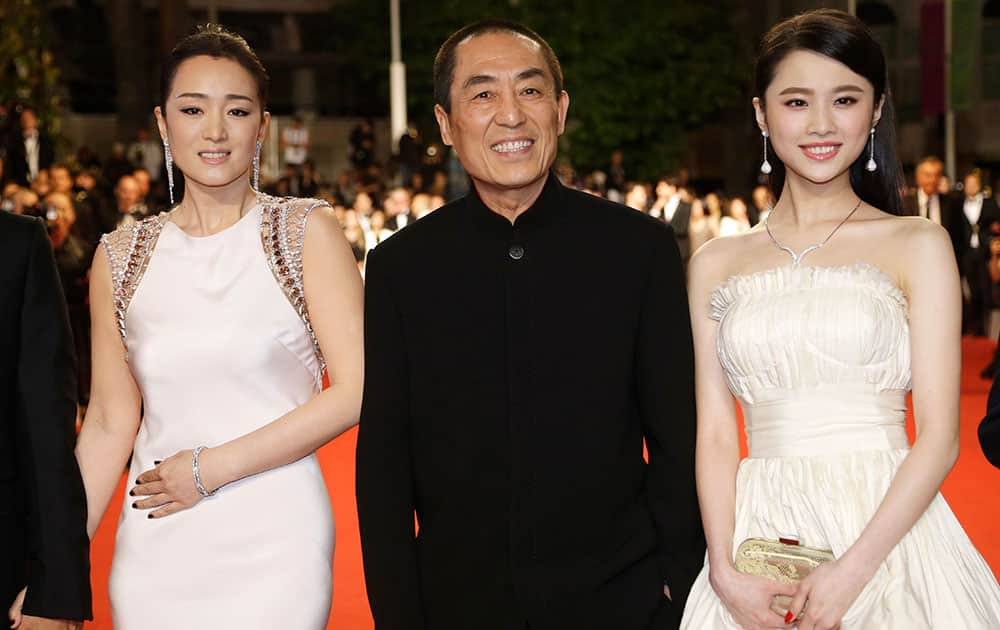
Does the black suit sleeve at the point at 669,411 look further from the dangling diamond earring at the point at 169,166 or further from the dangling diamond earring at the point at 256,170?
the dangling diamond earring at the point at 169,166

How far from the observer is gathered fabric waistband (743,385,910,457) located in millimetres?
3311

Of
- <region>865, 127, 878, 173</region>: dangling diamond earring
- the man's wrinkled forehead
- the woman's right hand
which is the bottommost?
the woman's right hand

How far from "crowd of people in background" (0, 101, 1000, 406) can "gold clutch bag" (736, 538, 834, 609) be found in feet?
20.9

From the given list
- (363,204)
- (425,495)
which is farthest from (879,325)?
(363,204)

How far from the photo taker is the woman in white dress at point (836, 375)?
3.16 m

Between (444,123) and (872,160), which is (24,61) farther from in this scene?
(872,160)

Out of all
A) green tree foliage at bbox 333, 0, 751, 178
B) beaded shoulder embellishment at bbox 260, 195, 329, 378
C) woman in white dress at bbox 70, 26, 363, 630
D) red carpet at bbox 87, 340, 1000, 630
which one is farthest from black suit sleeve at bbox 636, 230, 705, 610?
green tree foliage at bbox 333, 0, 751, 178

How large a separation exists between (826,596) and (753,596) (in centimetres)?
16

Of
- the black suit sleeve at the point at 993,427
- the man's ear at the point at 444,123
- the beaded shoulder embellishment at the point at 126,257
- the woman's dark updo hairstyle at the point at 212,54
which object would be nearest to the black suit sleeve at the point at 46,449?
the beaded shoulder embellishment at the point at 126,257

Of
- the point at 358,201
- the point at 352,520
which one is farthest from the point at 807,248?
the point at 358,201

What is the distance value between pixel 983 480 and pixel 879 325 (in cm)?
571

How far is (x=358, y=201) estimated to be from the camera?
65.1 ft

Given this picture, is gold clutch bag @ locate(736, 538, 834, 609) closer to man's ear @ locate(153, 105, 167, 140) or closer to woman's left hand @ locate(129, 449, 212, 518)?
woman's left hand @ locate(129, 449, 212, 518)

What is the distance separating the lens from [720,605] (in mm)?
3250
